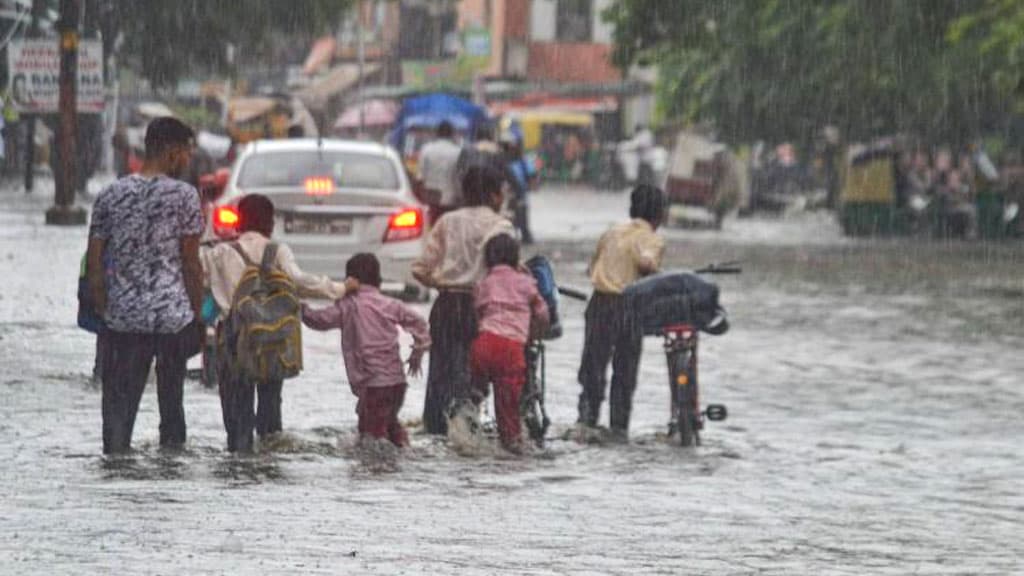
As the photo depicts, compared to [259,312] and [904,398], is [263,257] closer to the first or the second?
[259,312]

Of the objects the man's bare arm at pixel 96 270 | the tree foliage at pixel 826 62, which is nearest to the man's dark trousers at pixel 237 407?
the man's bare arm at pixel 96 270

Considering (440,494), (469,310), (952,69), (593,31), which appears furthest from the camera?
(593,31)

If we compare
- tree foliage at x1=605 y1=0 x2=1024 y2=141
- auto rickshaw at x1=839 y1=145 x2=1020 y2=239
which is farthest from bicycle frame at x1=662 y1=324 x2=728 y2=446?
auto rickshaw at x1=839 y1=145 x2=1020 y2=239

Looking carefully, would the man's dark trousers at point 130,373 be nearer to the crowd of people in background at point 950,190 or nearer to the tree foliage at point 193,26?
the crowd of people in background at point 950,190

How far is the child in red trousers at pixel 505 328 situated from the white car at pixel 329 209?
30.4 feet

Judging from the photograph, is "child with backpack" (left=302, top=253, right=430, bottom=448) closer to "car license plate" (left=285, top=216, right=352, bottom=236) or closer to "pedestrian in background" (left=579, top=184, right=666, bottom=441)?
"pedestrian in background" (left=579, top=184, right=666, bottom=441)

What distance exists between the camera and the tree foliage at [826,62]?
39.4m

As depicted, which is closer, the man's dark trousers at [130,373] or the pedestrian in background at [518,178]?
the man's dark trousers at [130,373]

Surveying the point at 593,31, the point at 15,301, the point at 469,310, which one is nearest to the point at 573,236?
the point at 15,301

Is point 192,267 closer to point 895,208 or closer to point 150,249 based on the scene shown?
point 150,249

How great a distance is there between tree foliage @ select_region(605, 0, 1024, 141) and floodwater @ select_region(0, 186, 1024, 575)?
16782 millimetres

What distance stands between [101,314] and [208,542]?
2.63 m

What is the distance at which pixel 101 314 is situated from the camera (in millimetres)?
12336

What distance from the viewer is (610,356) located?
14992 millimetres
